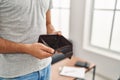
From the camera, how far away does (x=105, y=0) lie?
6.84 ft

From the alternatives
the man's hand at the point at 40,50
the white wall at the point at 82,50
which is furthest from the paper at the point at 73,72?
the man's hand at the point at 40,50

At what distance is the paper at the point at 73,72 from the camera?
1.60 m

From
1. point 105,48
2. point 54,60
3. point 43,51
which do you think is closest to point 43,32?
point 43,51

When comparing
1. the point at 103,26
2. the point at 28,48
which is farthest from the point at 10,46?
the point at 103,26

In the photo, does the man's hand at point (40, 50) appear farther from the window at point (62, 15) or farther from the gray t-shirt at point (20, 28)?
the window at point (62, 15)

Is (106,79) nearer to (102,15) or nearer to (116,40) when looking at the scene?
(116,40)

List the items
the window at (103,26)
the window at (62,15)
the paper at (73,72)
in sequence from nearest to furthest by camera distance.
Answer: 1. the paper at (73,72)
2. the window at (103,26)
3. the window at (62,15)

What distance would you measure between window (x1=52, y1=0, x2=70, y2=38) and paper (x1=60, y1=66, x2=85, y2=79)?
3.49 feet

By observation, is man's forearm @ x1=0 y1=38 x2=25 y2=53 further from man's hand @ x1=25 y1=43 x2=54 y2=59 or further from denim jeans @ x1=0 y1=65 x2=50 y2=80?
denim jeans @ x1=0 y1=65 x2=50 y2=80

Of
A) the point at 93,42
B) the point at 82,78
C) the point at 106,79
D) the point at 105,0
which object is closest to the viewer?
the point at 82,78

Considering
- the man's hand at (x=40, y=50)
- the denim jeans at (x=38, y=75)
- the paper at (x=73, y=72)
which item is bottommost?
the paper at (x=73, y=72)

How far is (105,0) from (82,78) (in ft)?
3.92

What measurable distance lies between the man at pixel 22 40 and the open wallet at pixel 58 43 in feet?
0.19

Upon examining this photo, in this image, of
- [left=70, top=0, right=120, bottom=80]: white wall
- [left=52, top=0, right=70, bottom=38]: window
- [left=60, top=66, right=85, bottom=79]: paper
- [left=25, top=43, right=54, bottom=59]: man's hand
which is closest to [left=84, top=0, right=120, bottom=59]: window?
[left=70, top=0, right=120, bottom=80]: white wall
